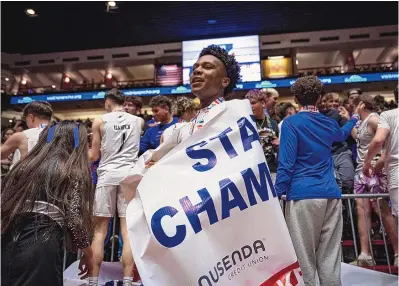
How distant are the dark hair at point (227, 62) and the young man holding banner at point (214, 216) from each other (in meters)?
0.37

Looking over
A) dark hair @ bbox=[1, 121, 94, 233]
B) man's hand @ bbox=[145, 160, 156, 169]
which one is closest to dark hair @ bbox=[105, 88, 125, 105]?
dark hair @ bbox=[1, 121, 94, 233]

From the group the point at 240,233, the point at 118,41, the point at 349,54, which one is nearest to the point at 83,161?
the point at 240,233

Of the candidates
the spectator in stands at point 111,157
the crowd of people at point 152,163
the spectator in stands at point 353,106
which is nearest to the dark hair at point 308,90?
the crowd of people at point 152,163

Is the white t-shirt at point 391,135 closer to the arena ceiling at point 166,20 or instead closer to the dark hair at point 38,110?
the dark hair at point 38,110

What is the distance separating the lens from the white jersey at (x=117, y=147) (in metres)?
3.43

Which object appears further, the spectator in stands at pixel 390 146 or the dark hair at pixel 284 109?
the dark hair at pixel 284 109

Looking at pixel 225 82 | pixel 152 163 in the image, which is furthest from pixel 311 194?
pixel 152 163

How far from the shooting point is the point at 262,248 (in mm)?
1333

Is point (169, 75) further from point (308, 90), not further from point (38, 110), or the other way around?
point (308, 90)

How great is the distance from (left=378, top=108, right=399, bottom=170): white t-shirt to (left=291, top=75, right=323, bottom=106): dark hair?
819 millimetres

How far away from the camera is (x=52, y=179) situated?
1.82m

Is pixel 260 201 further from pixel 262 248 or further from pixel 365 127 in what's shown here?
pixel 365 127

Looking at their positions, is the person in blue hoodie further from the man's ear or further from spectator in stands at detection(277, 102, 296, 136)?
spectator in stands at detection(277, 102, 296, 136)

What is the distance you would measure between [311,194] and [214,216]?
1.29 m
